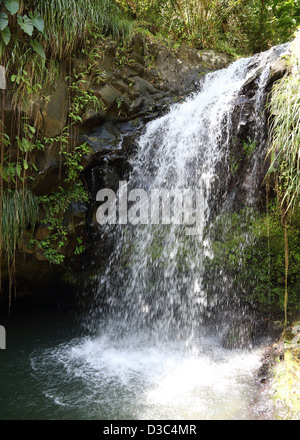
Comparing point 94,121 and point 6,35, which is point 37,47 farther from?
point 94,121

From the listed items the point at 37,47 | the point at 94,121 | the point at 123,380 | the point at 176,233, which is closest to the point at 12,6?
the point at 37,47

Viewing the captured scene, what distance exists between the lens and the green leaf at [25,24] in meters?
3.66

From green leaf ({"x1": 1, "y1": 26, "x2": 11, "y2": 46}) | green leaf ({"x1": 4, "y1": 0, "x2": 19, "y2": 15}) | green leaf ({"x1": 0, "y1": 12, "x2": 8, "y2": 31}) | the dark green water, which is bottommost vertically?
the dark green water

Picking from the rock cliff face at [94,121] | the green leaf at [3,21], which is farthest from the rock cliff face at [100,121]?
the green leaf at [3,21]

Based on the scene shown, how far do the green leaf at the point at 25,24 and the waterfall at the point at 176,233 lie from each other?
2.07 meters

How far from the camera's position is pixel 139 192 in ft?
15.7

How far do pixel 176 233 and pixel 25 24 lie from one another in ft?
Result: 10.4

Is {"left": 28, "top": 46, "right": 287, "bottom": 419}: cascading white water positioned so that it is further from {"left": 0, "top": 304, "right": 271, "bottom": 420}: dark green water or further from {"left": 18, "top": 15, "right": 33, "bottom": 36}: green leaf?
{"left": 18, "top": 15, "right": 33, "bottom": 36}: green leaf

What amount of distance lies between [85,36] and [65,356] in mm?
4514

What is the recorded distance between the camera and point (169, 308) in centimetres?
417

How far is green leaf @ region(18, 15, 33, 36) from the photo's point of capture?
366 cm

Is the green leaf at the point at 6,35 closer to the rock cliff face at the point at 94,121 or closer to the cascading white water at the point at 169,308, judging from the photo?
the rock cliff face at the point at 94,121

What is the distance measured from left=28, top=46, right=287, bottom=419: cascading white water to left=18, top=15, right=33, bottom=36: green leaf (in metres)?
2.10

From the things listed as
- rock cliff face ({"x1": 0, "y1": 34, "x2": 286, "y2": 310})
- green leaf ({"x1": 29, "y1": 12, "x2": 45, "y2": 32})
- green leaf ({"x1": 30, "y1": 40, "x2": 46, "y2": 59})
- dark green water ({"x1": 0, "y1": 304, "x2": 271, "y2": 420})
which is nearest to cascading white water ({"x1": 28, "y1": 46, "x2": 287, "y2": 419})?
dark green water ({"x1": 0, "y1": 304, "x2": 271, "y2": 420})
